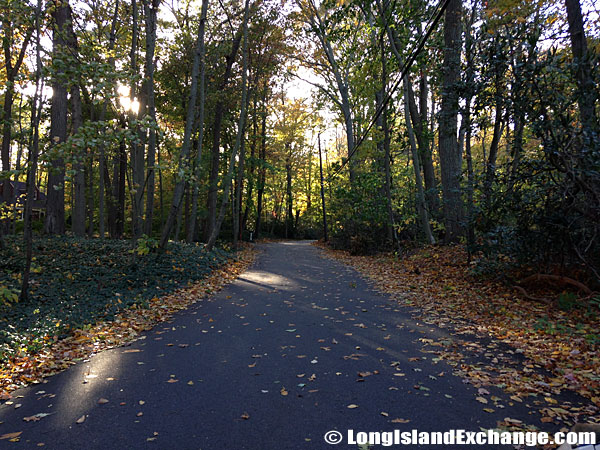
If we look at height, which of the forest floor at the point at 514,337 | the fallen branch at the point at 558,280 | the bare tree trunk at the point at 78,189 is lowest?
the forest floor at the point at 514,337

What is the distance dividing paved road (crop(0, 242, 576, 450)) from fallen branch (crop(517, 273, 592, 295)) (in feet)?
9.64

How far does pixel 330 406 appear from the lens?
342 centimetres

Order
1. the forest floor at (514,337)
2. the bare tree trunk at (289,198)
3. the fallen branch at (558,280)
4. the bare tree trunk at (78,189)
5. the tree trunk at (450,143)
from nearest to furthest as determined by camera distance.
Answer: the forest floor at (514,337) → the fallen branch at (558,280) → the tree trunk at (450,143) → the bare tree trunk at (78,189) → the bare tree trunk at (289,198)

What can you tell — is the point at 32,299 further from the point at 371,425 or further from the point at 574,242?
the point at 574,242

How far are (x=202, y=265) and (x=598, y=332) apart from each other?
35.0ft

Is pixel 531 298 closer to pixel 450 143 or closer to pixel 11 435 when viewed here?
pixel 450 143

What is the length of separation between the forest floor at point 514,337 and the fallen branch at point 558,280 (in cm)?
41

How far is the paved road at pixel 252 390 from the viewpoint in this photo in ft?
9.98

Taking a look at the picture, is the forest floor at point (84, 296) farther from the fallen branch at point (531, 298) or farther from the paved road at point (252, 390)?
the fallen branch at point (531, 298)

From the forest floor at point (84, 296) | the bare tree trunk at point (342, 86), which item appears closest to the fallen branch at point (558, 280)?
the forest floor at point (84, 296)

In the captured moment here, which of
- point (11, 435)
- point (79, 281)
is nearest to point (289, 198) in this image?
point (79, 281)

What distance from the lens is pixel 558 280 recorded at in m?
7.09

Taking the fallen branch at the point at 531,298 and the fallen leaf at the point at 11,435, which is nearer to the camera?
the fallen leaf at the point at 11,435

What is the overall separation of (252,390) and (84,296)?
20.4 ft
